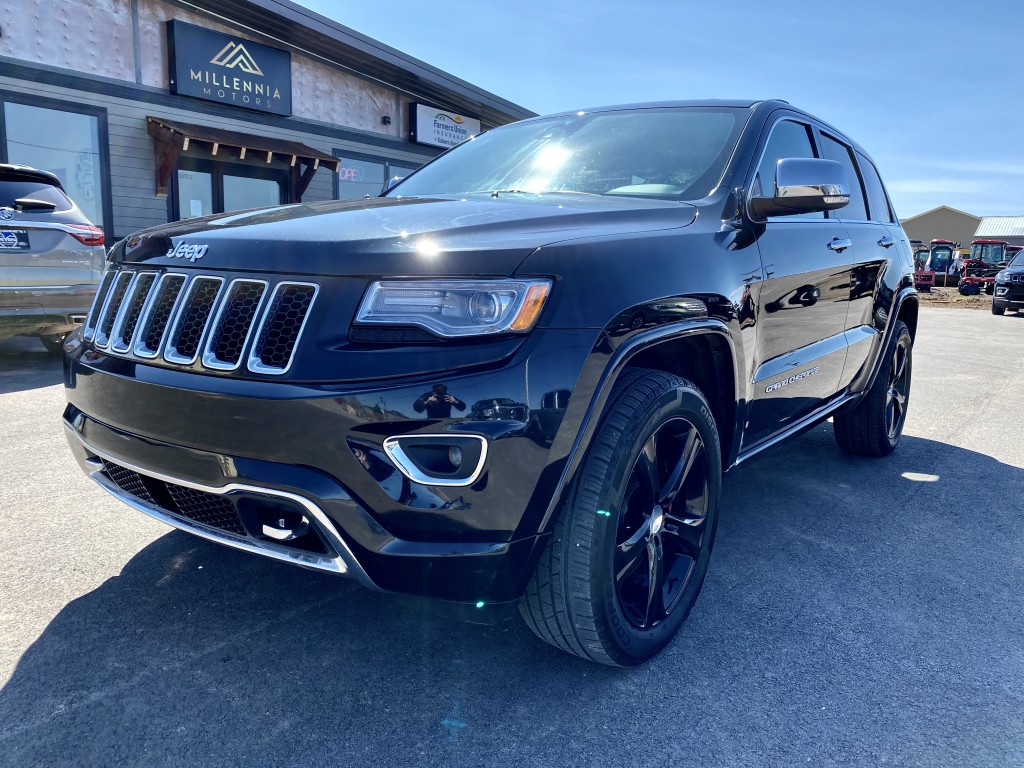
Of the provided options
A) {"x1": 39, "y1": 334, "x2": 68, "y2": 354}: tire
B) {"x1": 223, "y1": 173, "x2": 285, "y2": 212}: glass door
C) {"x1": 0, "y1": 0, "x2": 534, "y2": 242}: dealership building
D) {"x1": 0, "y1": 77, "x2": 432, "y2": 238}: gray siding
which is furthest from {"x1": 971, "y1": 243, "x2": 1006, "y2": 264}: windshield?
{"x1": 39, "y1": 334, "x2": 68, "y2": 354}: tire

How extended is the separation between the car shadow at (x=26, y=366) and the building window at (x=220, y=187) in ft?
12.7

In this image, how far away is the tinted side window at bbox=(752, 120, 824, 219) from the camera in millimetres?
2906

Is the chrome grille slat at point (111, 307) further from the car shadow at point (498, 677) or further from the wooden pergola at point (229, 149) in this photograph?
the wooden pergola at point (229, 149)

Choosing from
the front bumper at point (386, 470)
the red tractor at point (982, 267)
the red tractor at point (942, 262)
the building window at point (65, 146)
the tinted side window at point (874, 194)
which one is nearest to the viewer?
the front bumper at point (386, 470)

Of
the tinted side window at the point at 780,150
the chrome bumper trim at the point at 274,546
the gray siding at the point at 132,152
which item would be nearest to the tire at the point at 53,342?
the gray siding at the point at 132,152

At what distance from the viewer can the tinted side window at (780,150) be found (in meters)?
2.91

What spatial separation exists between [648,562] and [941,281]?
39.1m

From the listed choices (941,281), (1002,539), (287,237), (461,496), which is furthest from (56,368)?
(941,281)

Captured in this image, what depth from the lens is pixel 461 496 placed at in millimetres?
1700

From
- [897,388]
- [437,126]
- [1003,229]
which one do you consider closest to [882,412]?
[897,388]

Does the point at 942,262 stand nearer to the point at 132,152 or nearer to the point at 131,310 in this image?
the point at 132,152

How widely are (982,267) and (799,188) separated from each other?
3679cm

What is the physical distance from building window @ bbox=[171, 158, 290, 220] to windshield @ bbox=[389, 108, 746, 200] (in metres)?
8.87

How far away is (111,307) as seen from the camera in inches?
89.2
